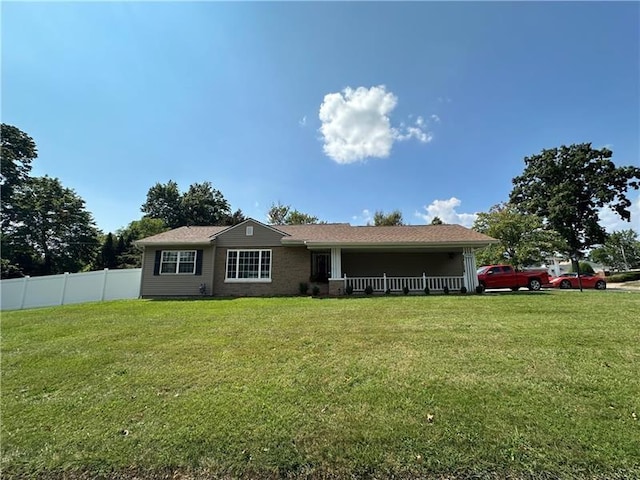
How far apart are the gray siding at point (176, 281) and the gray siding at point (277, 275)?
0.42 m

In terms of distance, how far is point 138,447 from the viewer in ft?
9.71

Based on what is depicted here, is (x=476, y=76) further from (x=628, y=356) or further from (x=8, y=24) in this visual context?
(x=8, y=24)

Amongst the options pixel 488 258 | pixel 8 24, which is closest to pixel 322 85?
pixel 8 24

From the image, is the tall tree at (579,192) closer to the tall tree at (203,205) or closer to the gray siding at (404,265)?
the gray siding at (404,265)

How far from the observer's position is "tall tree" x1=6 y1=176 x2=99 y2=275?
2734 cm

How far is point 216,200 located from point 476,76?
3956cm

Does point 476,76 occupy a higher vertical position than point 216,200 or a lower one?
lower

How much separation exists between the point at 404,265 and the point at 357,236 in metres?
3.62

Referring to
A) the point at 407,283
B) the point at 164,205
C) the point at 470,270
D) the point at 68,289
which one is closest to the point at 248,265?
the point at 407,283

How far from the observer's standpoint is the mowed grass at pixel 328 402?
2.73 m

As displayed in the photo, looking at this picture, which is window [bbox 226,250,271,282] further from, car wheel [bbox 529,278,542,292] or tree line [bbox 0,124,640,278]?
tree line [bbox 0,124,640,278]

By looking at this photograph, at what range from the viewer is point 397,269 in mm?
17266

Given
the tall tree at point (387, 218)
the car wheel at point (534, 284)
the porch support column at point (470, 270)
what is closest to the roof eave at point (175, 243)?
the porch support column at point (470, 270)

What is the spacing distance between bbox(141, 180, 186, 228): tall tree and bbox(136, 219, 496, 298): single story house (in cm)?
2860
